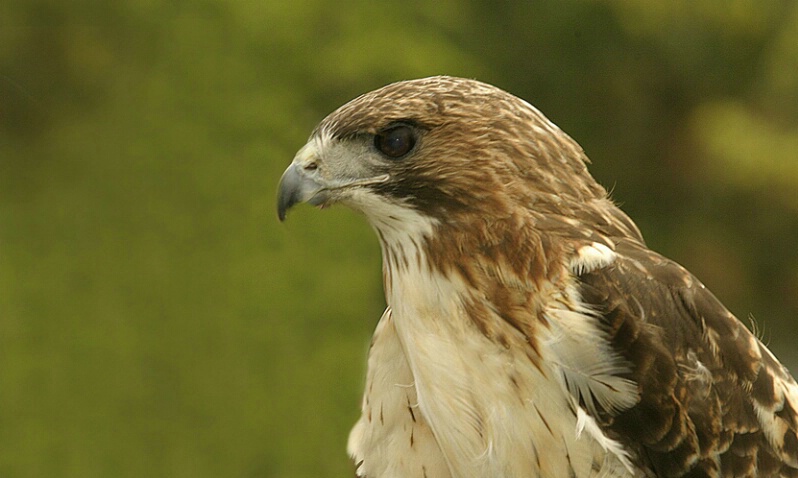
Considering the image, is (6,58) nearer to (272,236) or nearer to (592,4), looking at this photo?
(272,236)

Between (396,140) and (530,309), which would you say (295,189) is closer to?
(396,140)

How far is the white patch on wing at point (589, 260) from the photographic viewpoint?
2.04m

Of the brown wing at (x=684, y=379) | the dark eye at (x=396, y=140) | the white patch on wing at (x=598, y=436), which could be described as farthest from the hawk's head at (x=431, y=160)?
the white patch on wing at (x=598, y=436)

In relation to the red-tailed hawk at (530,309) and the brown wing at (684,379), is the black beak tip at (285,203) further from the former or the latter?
the brown wing at (684,379)

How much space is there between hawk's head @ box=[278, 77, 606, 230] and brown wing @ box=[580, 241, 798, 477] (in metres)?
0.24

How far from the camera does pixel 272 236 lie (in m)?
4.40

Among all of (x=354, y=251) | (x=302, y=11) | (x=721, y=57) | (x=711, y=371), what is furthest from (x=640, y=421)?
(x=721, y=57)

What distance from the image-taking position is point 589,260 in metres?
2.04

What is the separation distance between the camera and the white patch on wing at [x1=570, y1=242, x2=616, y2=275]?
2035mm

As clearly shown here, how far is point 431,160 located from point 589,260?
0.38 m

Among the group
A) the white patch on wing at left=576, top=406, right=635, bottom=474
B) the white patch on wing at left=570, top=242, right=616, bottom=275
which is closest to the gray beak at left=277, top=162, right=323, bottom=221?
the white patch on wing at left=570, top=242, right=616, bottom=275

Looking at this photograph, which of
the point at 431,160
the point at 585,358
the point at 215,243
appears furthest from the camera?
the point at 215,243

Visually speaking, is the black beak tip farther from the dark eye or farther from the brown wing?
the brown wing

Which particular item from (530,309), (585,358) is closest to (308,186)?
(530,309)
